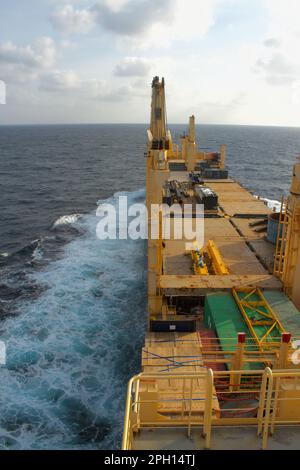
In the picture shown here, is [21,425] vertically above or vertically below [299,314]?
below

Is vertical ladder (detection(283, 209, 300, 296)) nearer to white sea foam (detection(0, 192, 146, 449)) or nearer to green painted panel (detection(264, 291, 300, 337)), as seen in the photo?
green painted panel (detection(264, 291, 300, 337))

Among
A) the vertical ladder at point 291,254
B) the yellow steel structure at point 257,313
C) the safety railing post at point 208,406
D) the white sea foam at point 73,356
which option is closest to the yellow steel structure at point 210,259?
the yellow steel structure at point 257,313

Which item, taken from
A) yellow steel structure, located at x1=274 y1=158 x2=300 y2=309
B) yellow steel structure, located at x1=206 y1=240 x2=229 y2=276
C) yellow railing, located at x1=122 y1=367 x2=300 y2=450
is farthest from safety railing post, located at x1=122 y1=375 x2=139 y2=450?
yellow steel structure, located at x1=206 y1=240 x2=229 y2=276

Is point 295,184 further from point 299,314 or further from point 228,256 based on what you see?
point 228,256

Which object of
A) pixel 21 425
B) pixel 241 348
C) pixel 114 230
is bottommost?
pixel 21 425

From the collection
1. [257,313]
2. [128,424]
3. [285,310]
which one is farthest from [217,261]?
[128,424]

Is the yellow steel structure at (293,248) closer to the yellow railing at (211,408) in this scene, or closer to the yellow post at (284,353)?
the yellow post at (284,353)

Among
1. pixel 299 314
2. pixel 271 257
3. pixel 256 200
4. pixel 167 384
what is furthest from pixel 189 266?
pixel 256 200
